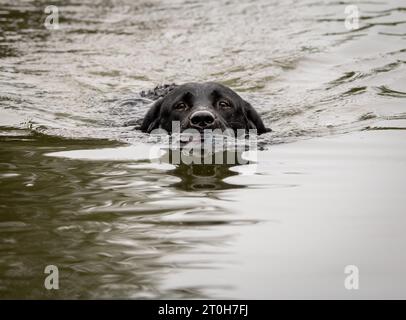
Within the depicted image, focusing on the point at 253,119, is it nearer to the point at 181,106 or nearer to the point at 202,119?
the point at 181,106

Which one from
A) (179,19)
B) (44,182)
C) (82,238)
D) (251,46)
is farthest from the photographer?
(179,19)

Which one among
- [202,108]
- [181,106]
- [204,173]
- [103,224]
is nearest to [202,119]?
[202,108]

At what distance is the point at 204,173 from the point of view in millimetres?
5672

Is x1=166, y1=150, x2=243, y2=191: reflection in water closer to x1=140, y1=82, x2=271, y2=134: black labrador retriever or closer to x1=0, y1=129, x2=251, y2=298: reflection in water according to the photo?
x1=0, y1=129, x2=251, y2=298: reflection in water

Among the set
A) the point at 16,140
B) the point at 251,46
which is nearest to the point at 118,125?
the point at 16,140

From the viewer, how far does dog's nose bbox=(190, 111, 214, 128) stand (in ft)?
22.4

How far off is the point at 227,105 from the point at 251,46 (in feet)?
15.6

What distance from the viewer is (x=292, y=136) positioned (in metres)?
7.20

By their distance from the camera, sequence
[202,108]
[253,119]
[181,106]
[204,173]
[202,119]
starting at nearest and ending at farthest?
[204,173], [202,119], [202,108], [181,106], [253,119]

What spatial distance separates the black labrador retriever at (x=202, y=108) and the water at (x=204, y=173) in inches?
12.2

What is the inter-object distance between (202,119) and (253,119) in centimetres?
111

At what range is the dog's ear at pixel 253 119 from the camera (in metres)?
7.76
